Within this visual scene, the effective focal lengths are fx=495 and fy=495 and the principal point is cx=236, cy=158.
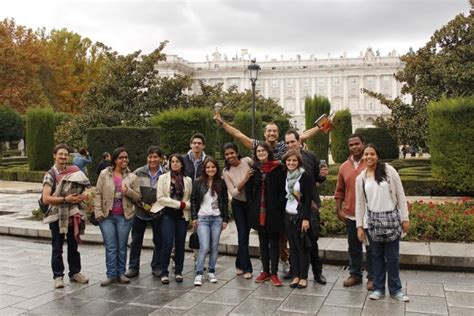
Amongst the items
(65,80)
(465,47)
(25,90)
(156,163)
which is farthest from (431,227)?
(65,80)

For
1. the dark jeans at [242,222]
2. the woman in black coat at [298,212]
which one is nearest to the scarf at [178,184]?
the dark jeans at [242,222]

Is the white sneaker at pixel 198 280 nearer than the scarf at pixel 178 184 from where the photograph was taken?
Yes

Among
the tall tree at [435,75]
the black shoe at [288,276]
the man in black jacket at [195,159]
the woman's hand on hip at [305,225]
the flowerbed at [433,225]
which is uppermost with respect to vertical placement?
the tall tree at [435,75]

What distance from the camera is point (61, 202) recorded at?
5539mm

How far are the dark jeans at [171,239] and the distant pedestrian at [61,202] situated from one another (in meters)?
0.99

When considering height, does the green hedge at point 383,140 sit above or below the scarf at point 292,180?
above

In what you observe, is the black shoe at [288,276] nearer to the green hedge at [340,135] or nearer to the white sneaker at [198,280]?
the white sneaker at [198,280]

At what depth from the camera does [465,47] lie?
1875cm

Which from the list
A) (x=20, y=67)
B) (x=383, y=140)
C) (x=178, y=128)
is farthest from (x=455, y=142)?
(x=20, y=67)

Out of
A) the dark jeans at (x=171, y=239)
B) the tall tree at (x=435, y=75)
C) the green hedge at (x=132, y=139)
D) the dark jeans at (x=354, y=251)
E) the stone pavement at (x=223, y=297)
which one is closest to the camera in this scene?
the stone pavement at (x=223, y=297)

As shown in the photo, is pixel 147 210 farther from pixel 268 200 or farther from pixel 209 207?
pixel 268 200

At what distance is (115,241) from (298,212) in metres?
2.17

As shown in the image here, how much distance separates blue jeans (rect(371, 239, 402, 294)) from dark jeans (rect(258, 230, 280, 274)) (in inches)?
44.0

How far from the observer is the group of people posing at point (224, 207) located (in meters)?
5.40
